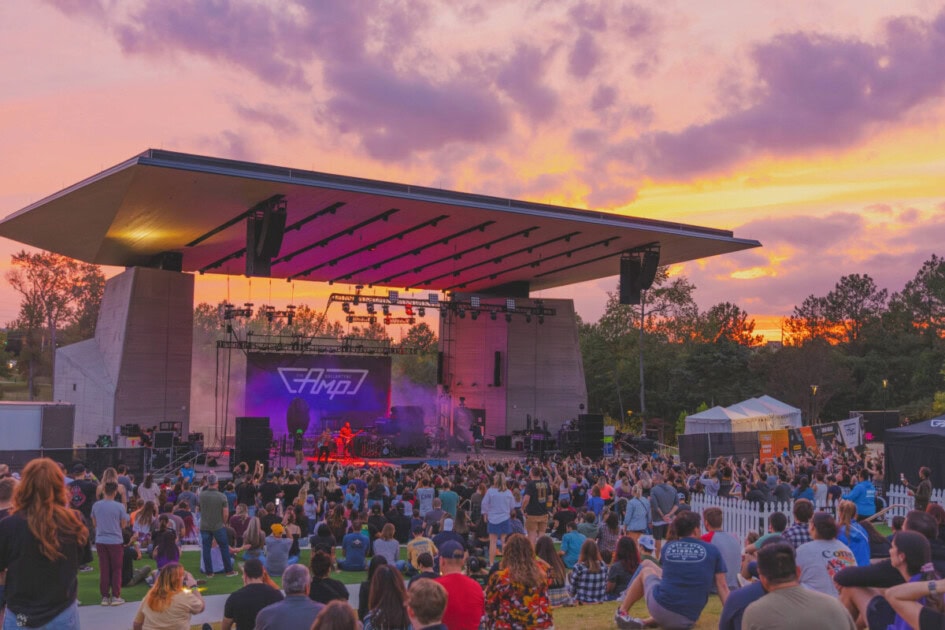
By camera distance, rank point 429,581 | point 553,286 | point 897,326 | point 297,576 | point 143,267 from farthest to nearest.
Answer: point 897,326, point 553,286, point 143,267, point 297,576, point 429,581

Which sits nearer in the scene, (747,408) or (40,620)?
(40,620)

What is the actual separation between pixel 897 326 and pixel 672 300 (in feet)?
57.8

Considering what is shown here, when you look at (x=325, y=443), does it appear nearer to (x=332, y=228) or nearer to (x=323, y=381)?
(x=323, y=381)

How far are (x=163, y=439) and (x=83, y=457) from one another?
740cm

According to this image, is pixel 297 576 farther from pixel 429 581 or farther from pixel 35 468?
pixel 35 468

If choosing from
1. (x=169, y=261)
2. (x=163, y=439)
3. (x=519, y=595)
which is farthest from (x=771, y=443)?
(x=519, y=595)

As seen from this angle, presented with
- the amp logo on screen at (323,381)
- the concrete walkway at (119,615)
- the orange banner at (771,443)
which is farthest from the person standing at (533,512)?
the amp logo on screen at (323,381)

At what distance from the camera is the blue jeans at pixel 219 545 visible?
10469mm

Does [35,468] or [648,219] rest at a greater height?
[648,219]

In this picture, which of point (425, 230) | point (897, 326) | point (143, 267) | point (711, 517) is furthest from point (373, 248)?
point (897, 326)

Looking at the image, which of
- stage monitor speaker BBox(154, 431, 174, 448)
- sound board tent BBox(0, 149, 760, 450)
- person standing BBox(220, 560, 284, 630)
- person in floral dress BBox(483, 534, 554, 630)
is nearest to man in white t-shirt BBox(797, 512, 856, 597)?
person in floral dress BBox(483, 534, 554, 630)

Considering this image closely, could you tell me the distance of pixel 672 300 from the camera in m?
51.5

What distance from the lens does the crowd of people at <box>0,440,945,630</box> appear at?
3738 millimetres

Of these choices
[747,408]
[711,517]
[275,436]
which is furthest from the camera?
[275,436]
